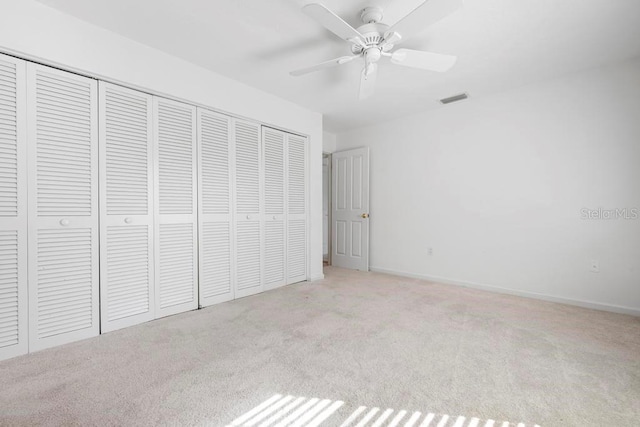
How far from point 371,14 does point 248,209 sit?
87.5 inches

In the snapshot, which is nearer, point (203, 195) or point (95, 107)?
point (95, 107)

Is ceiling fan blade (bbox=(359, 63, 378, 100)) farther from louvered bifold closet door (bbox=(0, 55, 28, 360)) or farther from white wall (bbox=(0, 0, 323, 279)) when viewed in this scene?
louvered bifold closet door (bbox=(0, 55, 28, 360))

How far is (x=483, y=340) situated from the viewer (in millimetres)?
2166

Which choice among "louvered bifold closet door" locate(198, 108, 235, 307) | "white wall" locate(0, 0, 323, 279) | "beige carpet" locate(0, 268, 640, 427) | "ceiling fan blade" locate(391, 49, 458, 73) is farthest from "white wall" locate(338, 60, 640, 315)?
"louvered bifold closet door" locate(198, 108, 235, 307)

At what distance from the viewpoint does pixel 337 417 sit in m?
1.37

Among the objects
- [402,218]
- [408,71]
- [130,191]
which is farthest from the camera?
[402,218]

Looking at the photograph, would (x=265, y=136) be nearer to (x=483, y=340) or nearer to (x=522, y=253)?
(x=483, y=340)

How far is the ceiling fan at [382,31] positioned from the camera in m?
1.58

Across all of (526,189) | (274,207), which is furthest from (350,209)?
(526,189)

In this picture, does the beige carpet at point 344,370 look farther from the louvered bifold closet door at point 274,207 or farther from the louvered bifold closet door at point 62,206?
the louvered bifold closet door at point 274,207

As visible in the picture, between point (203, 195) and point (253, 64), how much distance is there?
1.36 m

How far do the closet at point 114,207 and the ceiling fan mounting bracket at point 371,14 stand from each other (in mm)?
1740

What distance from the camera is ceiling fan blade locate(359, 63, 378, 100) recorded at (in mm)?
2314

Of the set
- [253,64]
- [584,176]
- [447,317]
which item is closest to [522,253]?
[584,176]
